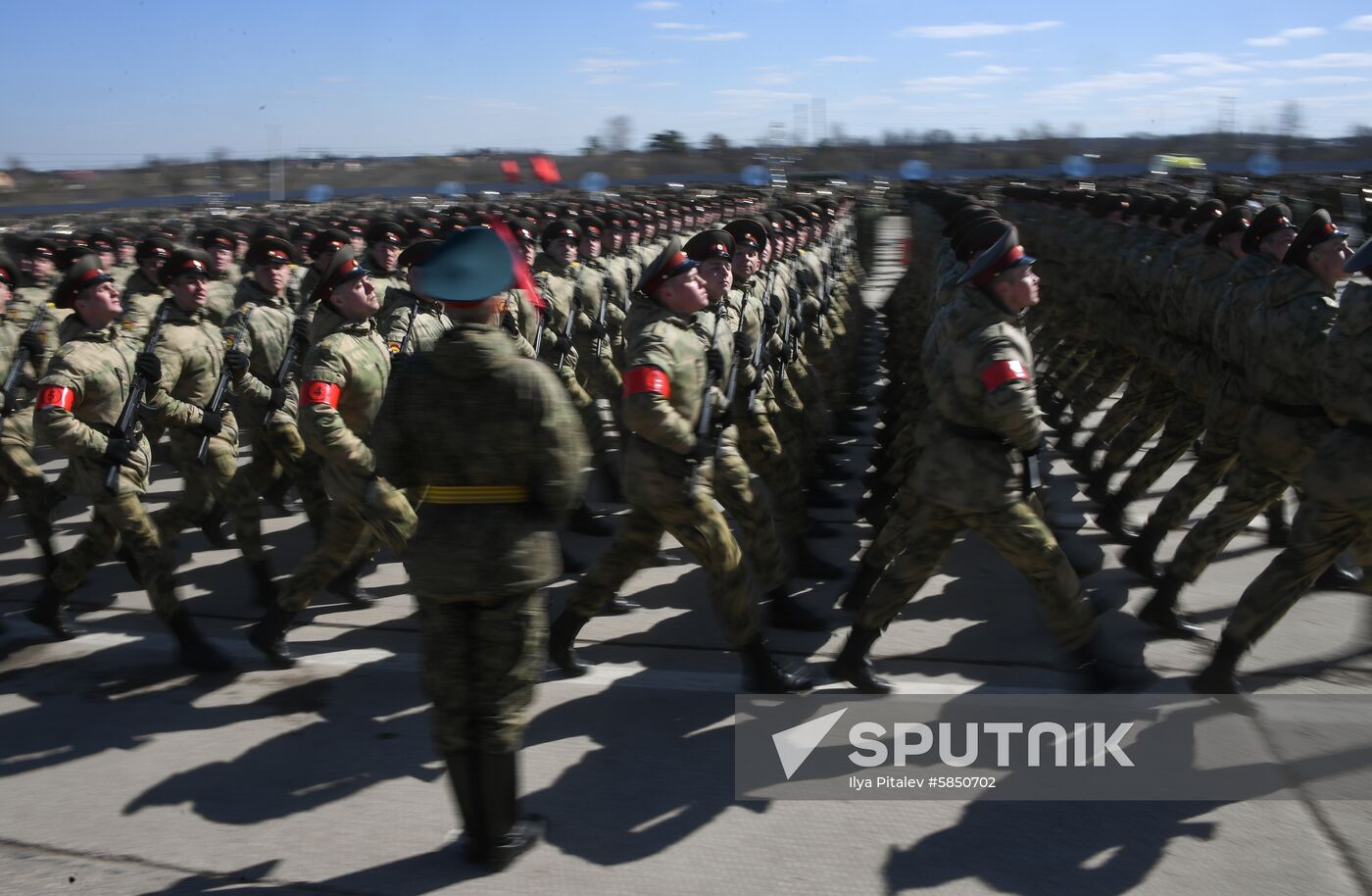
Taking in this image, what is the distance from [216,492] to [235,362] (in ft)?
2.16

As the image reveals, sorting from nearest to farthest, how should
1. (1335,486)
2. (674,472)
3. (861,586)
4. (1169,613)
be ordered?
(1335,486) → (674,472) → (1169,613) → (861,586)

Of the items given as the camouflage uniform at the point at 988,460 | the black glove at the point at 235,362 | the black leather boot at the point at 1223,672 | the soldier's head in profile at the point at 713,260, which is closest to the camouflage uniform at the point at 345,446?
the black glove at the point at 235,362

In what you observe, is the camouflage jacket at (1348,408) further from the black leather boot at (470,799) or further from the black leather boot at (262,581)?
the black leather boot at (262,581)

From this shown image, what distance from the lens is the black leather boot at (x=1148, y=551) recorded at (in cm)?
620

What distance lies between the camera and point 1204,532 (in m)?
5.30

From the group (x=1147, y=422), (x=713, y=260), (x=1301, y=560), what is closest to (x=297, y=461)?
(x=713, y=260)

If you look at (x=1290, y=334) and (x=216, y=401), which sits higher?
(x=1290, y=334)

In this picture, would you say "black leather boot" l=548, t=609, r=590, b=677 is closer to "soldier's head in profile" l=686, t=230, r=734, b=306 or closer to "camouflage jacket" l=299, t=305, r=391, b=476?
"camouflage jacket" l=299, t=305, r=391, b=476

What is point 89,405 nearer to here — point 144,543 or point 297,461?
point 144,543

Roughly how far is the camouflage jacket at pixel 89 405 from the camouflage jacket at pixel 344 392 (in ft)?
3.23

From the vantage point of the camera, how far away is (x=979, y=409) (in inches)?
174

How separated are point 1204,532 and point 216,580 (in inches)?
205

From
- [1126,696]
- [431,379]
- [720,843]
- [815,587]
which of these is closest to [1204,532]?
[1126,696]

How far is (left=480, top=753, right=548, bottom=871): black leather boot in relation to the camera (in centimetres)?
352
